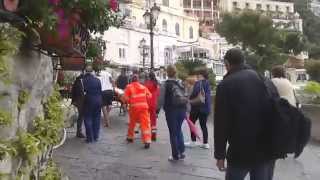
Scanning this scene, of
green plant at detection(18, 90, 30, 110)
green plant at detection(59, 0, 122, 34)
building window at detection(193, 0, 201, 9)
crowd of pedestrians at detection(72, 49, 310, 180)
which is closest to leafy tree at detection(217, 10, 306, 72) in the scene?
crowd of pedestrians at detection(72, 49, 310, 180)

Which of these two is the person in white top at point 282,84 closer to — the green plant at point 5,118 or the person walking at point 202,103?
the person walking at point 202,103

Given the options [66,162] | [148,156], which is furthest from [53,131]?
[148,156]

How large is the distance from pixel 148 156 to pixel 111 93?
6.62 metres

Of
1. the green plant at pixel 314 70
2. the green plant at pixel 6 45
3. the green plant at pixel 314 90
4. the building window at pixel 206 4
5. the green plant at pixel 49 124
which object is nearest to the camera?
the green plant at pixel 6 45

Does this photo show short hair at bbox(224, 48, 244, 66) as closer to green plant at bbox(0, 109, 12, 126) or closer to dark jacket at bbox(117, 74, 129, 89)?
green plant at bbox(0, 109, 12, 126)

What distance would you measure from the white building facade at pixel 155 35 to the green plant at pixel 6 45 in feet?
147

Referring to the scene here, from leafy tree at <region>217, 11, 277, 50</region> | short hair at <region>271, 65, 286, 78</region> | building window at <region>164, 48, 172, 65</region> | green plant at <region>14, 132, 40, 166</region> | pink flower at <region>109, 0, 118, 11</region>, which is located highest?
leafy tree at <region>217, 11, 277, 50</region>

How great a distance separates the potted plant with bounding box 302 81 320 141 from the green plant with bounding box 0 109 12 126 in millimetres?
11926

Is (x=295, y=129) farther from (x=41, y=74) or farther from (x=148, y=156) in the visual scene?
(x=148, y=156)

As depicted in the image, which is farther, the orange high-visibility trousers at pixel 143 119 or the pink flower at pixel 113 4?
the orange high-visibility trousers at pixel 143 119

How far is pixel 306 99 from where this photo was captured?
18.8 m

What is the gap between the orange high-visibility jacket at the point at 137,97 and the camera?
12086mm

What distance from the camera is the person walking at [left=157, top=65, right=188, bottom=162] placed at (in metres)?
10.5

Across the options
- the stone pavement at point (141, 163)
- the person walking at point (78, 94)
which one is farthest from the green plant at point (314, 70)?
the person walking at point (78, 94)
